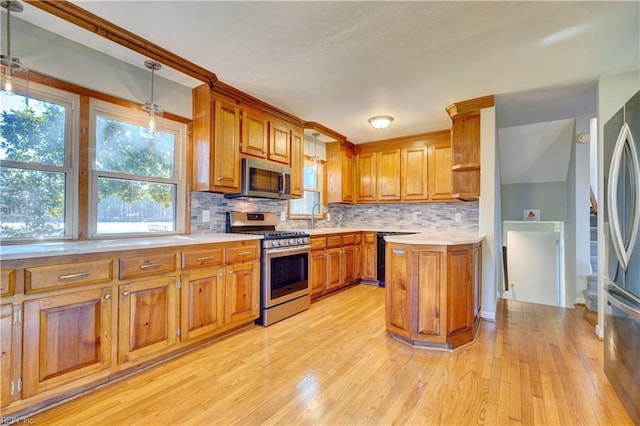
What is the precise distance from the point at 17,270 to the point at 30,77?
4.59 feet

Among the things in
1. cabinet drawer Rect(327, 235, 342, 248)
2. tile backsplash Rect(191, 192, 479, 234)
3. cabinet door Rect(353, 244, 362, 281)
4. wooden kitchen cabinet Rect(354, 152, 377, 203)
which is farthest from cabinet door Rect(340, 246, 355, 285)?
wooden kitchen cabinet Rect(354, 152, 377, 203)

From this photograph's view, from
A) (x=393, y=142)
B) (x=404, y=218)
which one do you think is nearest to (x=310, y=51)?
(x=393, y=142)

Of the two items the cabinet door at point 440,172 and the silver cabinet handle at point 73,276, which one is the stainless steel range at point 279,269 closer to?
the silver cabinet handle at point 73,276

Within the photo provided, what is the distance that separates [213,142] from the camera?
2928 millimetres

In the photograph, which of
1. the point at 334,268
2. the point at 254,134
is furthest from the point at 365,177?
the point at 254,134

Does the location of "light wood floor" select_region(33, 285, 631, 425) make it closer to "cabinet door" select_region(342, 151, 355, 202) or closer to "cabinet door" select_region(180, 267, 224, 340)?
"cabinet door" select_region(180, 267, 224, 340)

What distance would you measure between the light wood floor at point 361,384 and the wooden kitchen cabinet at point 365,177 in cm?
276

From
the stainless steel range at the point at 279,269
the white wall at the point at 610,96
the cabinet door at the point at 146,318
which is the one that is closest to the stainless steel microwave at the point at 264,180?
the stainless steel range at the point at 279,269

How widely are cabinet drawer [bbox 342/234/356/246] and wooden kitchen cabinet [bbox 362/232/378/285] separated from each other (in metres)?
0.27

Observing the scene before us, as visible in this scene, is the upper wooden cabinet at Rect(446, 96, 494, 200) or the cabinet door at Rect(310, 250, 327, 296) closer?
the upper wooden cabinet at Rect(446, 96, 494, 200)

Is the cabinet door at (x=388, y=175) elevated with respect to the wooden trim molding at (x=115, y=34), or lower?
lower

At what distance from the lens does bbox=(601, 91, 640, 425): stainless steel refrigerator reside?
1.58 metres

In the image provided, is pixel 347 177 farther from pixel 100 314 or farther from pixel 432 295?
pixel 100 314

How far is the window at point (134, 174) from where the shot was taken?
2400 mm
